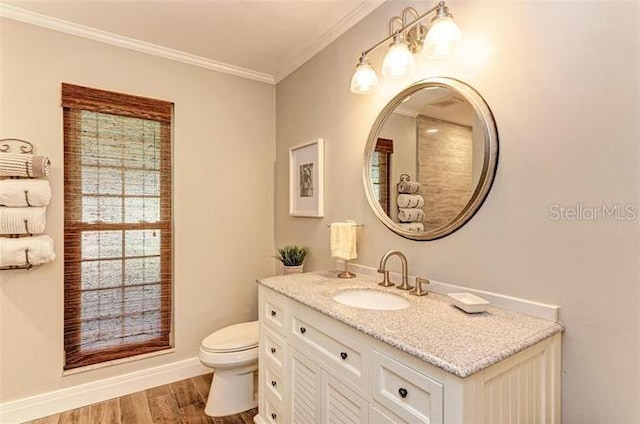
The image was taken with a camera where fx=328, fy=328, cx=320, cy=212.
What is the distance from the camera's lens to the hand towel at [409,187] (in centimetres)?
167

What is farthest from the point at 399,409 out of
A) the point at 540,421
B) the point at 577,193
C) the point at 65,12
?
the point at 65,12

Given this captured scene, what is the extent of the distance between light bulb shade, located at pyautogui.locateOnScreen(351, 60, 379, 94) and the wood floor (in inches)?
81.3

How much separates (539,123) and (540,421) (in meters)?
1.03

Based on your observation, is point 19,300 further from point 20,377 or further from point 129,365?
point 129,365

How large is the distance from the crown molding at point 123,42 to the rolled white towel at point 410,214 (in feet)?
6.15

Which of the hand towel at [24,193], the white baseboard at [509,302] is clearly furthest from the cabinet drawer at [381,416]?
the hand towel at [24,193]

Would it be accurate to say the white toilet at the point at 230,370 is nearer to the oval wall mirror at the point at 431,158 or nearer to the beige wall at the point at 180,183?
the beige wall at the point at 180,183

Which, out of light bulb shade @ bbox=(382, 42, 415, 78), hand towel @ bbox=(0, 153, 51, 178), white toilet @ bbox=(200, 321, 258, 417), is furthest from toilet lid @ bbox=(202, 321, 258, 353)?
light bulb shade @ bbox=(382, 42, 415, 78)

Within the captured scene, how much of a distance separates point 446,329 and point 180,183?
84.6 inches

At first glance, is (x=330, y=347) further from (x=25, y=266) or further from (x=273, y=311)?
(x=25, y=266)

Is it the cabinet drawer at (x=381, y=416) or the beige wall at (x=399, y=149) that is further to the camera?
the beige wall at (x=399, y=149)

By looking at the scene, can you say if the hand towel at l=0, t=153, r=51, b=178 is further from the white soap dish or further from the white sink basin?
the white soap dish

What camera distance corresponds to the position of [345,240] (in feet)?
6.31

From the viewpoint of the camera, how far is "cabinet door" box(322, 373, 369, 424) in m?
1.17
